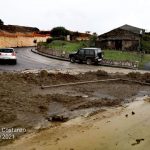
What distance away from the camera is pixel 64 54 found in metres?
43.8

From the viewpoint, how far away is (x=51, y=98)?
16219 mm

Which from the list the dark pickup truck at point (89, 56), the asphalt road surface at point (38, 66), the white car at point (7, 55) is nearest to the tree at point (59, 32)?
the asphalt road surface at point (38, 66)

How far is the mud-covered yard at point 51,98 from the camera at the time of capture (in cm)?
1260

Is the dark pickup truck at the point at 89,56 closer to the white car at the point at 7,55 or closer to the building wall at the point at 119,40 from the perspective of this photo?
the white car at the point at 7,55

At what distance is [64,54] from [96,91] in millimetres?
24983

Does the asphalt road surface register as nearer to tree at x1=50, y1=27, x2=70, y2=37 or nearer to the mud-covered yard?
the mud-covered yard

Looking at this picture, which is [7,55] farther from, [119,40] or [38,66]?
[119,40]

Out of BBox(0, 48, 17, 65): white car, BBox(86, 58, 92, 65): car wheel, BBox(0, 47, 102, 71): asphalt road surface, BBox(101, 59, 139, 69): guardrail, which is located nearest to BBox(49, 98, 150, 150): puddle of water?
BBox(0, 47, 102, 71): asphalt road surface

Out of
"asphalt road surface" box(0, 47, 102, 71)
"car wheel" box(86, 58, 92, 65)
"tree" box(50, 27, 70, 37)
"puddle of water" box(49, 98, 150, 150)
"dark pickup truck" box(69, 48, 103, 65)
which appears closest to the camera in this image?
"puddle of water" box(49, 98, 150, 150)

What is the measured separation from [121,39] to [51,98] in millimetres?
49254

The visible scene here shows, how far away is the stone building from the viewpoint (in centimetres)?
6259

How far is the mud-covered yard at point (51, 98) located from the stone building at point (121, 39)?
129ft

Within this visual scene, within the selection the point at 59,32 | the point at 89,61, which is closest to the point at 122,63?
the point at 89,61

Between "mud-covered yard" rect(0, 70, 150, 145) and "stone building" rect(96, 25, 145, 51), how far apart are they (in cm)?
3941
